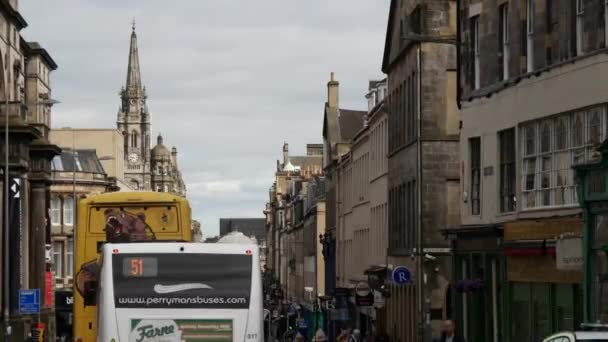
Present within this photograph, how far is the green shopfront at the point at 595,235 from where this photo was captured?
26.7 m

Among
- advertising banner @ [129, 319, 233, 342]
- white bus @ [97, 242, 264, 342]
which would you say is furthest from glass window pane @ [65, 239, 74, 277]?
advertising banner @ [129, 319, 233, 342]

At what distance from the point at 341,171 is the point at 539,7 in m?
58.8

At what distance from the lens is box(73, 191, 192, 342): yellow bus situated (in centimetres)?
3412

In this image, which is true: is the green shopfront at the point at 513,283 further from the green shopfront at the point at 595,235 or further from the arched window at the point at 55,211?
the arched window at the point at 55,211

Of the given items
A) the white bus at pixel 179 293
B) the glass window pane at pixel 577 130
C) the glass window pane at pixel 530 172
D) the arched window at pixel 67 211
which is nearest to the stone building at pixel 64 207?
the arched window at pixel 67 211

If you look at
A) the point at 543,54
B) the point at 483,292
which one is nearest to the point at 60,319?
the point at 483,292

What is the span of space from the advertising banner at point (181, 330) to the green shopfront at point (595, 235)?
21.6 feet

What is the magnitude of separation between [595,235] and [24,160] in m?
48.4

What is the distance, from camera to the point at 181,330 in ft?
80.4

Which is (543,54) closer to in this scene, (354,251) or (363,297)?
(363,297)

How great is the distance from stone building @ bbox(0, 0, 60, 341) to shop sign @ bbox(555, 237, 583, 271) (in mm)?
33732

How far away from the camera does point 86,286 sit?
97.1 ft

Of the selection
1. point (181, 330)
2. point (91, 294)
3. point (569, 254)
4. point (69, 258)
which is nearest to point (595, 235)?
point (569, 254)

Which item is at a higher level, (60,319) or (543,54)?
(543,54)
